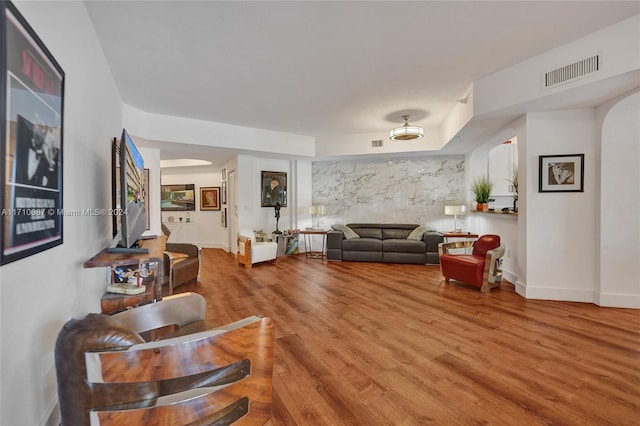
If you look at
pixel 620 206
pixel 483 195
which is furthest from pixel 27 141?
pixel 483 195

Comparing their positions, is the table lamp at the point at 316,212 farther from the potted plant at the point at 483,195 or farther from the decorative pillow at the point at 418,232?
the potted plant at the point at 483,195

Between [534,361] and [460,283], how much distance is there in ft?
7.71

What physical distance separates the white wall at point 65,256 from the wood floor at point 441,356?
1187 millimetres

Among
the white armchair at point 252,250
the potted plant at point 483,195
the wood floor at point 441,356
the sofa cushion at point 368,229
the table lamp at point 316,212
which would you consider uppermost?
the potted plant at point 483,195

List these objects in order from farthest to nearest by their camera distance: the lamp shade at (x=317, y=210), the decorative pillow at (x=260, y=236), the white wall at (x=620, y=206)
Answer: the lamp shade at (x=317, y=210) → the decorative pillow at (x=260, y=236) → the white wall at (x=620, y=206)

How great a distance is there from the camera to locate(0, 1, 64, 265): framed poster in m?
0.97

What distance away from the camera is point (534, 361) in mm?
2211

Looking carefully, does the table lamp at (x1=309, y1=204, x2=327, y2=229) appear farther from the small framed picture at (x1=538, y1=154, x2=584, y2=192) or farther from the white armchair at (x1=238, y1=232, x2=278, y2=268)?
the small framed picture at (x1=538, y1=154, x2=584, y2=192)

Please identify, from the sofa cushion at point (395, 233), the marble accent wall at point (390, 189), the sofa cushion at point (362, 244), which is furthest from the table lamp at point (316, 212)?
the sofa cushion at point (395, 233)

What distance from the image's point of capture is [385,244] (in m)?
6.11

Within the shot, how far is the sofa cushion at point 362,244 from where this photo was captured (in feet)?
20.2

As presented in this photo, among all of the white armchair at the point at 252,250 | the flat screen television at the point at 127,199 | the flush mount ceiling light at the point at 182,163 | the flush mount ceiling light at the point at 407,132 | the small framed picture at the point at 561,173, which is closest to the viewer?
the flat screen television at the point at 127,199

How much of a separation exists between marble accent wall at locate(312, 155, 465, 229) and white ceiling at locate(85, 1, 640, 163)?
261 centimetres

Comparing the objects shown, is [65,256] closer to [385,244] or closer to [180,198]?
[385,244]
